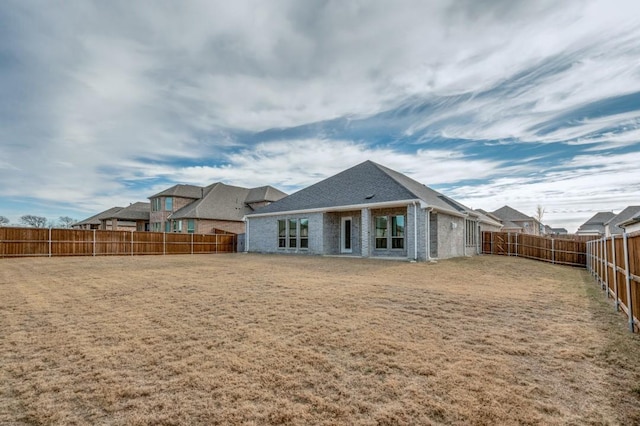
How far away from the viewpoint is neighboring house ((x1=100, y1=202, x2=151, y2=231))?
125 feet

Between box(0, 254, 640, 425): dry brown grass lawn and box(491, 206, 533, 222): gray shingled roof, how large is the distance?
174 ft

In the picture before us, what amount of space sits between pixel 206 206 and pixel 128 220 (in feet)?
43.8

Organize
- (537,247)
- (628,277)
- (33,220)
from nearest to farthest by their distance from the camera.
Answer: (628,277), (537,247), (33,220)

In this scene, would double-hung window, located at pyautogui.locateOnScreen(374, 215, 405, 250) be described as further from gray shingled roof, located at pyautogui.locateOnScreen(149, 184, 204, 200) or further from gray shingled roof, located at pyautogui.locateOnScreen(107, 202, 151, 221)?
gray shingled roof, located at pyautogui.locateOnScreen(107, 202, 151, 221)

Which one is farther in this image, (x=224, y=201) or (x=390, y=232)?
(x=224, y=201)

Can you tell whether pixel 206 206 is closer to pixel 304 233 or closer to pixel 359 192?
pixel 304 233

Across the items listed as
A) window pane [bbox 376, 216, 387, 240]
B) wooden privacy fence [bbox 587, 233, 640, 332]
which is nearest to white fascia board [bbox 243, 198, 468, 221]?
window pane [bbox 376, 216, 387, 240]

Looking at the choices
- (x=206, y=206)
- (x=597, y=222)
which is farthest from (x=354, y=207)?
(x=597, y=222)

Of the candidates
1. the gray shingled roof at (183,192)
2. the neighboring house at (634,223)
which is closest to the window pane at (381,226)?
the neighboring house at (634,223)

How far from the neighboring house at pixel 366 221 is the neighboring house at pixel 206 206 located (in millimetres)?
10360

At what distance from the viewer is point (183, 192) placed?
112 ft

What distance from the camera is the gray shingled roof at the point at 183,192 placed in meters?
33.4

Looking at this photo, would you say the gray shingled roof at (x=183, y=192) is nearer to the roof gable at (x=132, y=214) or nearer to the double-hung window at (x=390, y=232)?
the roof gable at (x=132, y=214)

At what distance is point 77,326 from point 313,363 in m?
3.67
